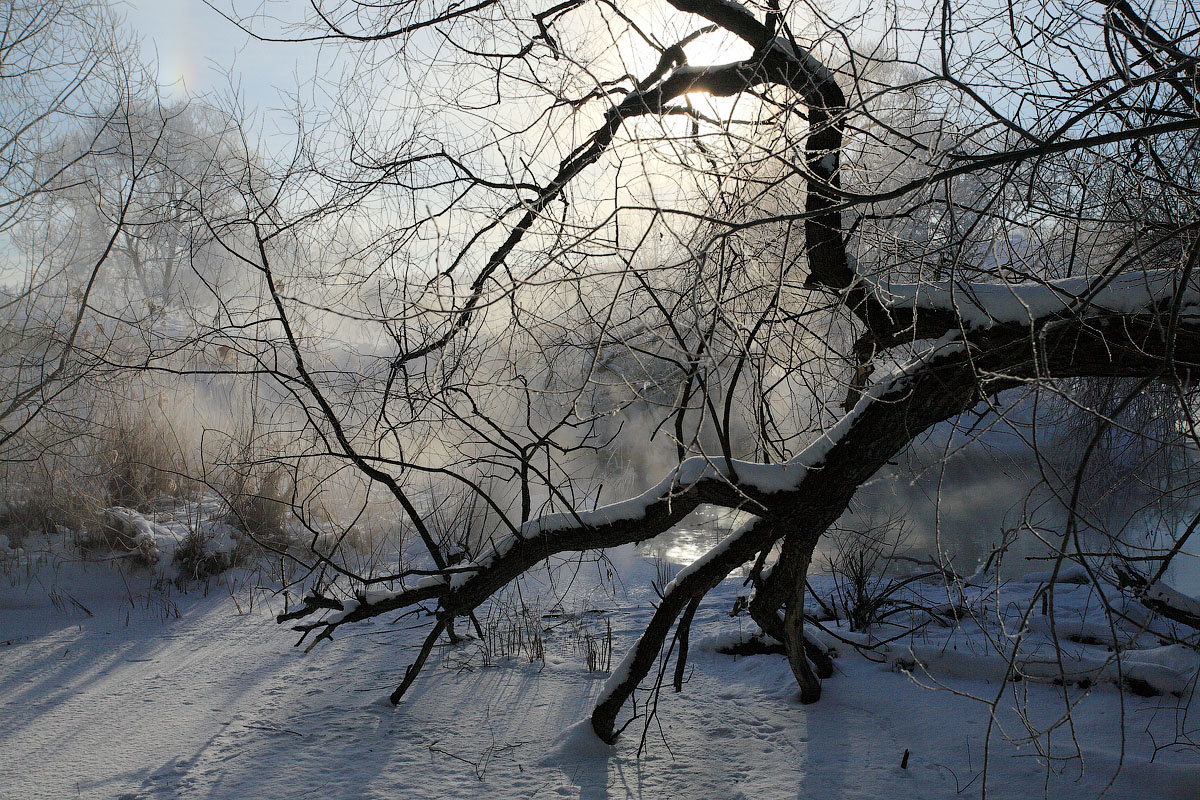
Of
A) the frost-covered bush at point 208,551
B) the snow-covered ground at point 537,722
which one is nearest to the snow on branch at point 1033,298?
the snow-covered ground at point 537,722

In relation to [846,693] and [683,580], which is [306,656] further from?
[846,693]

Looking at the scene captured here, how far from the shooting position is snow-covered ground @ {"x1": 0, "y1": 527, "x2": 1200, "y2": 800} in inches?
104

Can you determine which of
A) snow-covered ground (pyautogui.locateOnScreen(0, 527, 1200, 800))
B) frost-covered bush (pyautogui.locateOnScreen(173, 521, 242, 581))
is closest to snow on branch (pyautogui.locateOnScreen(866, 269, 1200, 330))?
snow-covered ground (pyautogui.locateOnScreen(0, 527, 1200, 800))

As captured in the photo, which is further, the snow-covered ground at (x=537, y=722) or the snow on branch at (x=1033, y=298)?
the snow-covered ground at (x=537, y=722)

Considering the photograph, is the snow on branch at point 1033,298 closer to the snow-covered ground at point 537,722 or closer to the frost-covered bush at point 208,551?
the snow-covered ground at point 537,722

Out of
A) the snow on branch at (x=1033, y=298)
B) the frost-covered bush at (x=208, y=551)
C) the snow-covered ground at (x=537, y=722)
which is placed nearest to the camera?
the snow on branch at (x=1033, y=298)

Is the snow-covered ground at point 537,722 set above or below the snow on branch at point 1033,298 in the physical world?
below

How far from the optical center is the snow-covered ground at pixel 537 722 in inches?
104

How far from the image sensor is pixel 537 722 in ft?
10.7

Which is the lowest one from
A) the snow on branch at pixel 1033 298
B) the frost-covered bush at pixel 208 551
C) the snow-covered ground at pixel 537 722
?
the snow-covered ground at pixel 537 722

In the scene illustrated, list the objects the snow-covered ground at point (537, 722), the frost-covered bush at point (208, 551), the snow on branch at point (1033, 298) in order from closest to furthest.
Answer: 1. the snow on branch at point (1033, 298)
2. the snow-covered ground at point (537, 722)
3. the frost-covered bush at point (208, 551)

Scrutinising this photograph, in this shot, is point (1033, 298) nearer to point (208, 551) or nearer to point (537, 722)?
point (537, 722)

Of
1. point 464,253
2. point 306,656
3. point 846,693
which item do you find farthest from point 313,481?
point 846,693

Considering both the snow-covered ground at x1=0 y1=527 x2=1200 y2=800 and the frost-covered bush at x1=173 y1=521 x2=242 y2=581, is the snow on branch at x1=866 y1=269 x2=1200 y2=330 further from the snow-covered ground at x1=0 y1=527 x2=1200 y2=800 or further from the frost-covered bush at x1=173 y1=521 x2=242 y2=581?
the frost-covered bush at x1=173 y1=521 x2=242 y2=581
